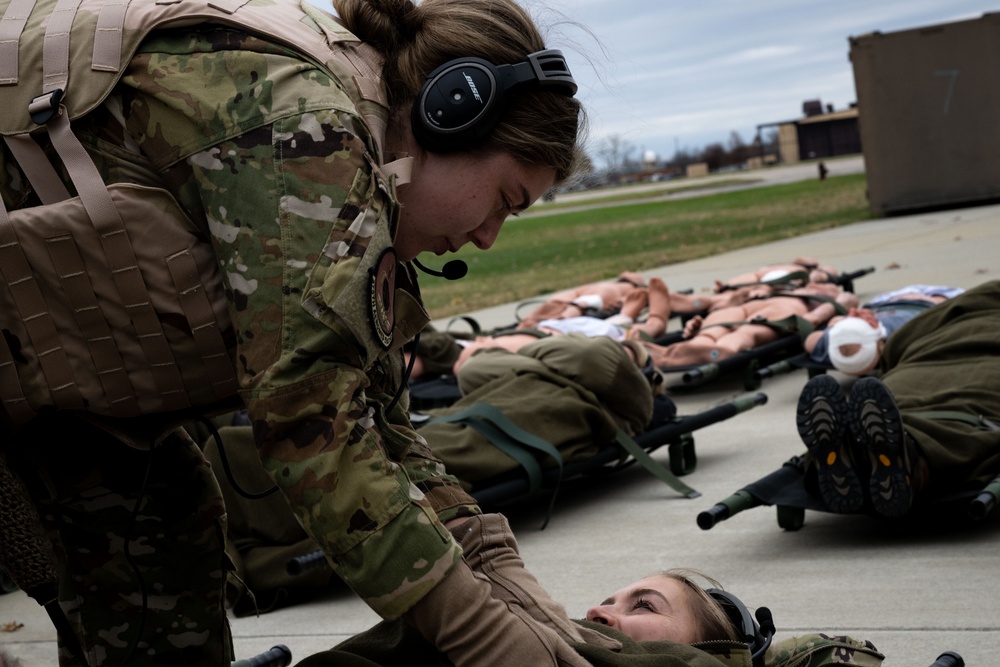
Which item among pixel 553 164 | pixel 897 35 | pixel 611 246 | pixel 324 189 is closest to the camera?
pixel 324 189

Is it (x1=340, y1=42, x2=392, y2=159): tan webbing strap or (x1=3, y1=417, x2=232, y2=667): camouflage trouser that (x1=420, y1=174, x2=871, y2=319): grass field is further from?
(x1=340, y1=42, x2=392, y2=159): tan webbing strap

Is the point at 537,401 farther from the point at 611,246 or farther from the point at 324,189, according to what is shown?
the point at 611,246

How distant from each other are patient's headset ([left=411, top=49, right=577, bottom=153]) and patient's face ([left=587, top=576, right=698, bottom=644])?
1302 millimetres

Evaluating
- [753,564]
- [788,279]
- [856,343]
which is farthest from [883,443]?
[788,279]

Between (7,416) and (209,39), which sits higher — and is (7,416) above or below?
below

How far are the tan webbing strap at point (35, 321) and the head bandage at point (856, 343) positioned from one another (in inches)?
175

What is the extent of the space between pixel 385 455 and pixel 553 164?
0.58 meters

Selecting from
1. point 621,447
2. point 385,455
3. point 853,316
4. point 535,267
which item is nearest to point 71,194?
point 385,455

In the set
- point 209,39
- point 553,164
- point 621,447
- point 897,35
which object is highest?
point 897,35

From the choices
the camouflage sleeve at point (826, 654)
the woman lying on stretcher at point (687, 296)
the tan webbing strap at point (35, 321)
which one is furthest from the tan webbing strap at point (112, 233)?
the woman lying on stretcher at point (687, 296)

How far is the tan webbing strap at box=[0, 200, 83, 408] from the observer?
1809 millimetres

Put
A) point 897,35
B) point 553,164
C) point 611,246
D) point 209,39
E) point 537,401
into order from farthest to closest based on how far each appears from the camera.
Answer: point 611,246
point 897,35
point 537,401
point 553,164
point 209,39

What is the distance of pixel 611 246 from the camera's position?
19328 millimetres

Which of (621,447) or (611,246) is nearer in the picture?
(621,447)
